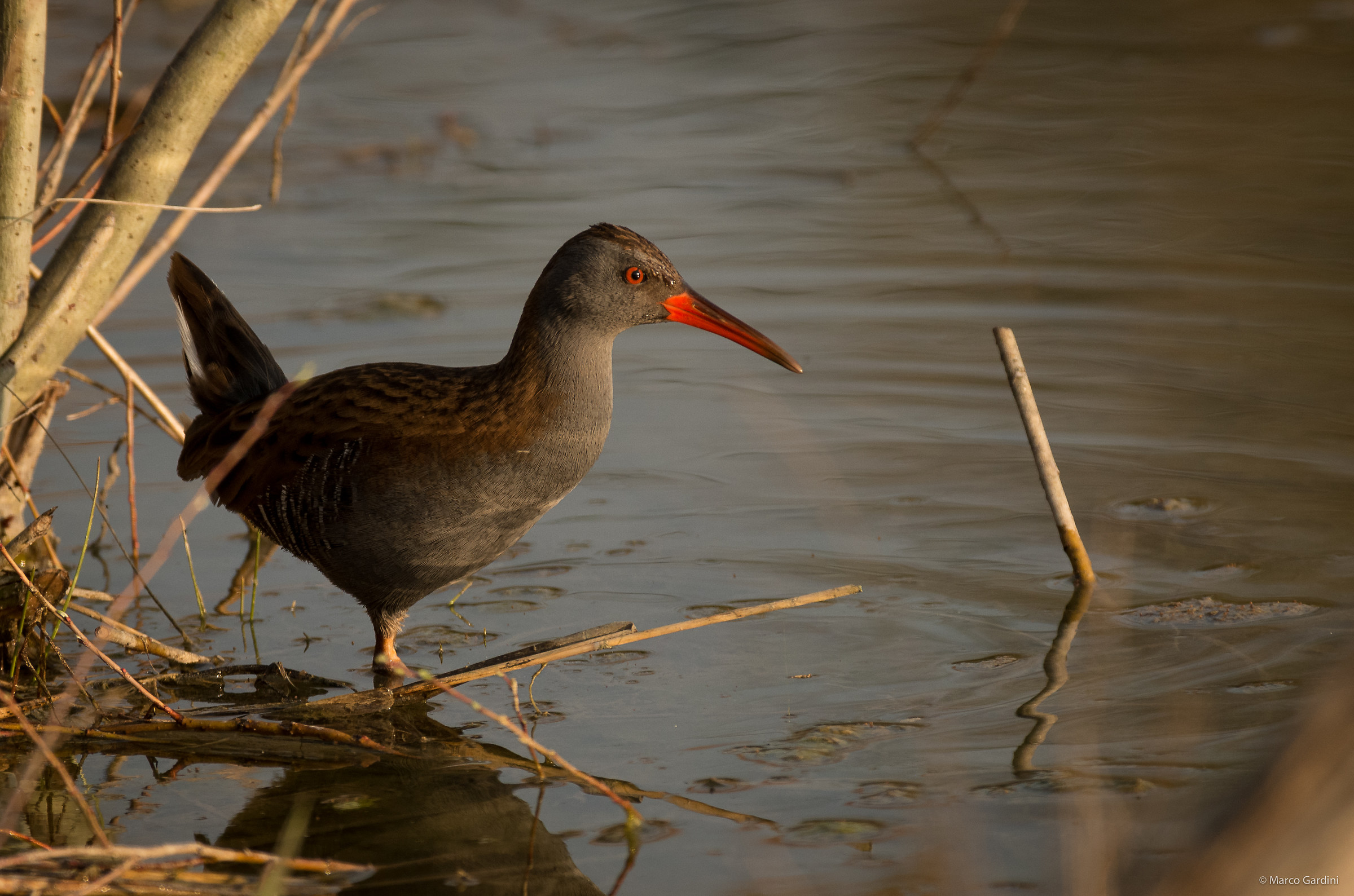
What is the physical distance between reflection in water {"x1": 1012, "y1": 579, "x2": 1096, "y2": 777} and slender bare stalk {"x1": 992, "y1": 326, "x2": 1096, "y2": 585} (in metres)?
0.08

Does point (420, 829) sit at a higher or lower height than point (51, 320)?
lower

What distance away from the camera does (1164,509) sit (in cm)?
458

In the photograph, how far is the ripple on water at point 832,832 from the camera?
288 cm

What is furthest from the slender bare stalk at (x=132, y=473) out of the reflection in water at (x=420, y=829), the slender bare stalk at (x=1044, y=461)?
the slender bare stalk at (x=1044, y=461)

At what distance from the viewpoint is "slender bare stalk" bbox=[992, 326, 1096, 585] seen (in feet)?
13.2

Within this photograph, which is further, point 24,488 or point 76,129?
point 24,488

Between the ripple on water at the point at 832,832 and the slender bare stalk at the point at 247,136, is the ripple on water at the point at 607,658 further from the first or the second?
the slender bare stalk at the point at 247,136

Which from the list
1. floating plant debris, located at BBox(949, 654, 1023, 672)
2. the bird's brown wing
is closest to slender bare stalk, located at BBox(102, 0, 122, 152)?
the bird's brown wing

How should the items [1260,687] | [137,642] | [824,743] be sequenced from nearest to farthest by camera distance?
[824,743] < [1260,687] < [137,642]

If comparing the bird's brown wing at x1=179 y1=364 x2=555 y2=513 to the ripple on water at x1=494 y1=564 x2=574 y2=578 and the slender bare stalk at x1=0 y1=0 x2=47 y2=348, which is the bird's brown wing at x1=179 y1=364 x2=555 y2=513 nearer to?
the slender bare stalk at x1=0 y1=0 x2=47 y2=348

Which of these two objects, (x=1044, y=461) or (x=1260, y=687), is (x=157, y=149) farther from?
(x=1260, y=687)

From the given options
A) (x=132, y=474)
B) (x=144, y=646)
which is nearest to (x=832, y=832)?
(x=144, y=646)

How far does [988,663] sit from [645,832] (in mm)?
1177

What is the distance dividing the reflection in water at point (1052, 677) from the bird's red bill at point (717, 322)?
1.00 m
